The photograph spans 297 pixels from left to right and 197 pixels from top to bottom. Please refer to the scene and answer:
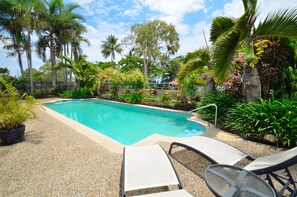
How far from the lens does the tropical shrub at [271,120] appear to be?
3830mm

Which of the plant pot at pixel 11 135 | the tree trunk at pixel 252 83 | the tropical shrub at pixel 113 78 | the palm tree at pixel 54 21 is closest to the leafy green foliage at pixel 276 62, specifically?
the tree trunk at pixel 252 83

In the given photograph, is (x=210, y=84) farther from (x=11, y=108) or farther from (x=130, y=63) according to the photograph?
(x=130, y=63)

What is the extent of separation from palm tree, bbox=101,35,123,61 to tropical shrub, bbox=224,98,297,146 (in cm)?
3112

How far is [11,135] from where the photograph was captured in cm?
411

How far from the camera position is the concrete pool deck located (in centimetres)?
242

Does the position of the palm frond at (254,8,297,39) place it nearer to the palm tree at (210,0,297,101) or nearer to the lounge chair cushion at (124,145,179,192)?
the palm tree at (210,0,297,101)

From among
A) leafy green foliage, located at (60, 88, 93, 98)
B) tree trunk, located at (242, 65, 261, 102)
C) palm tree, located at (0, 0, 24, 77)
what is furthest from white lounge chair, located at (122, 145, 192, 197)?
palm tree, located at (0, 0, 24, 77)

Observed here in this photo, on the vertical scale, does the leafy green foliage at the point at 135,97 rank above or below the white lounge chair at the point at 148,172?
above

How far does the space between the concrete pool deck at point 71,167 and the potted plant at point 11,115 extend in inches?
9.6

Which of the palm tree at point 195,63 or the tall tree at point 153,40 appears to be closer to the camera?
the palm tree at point 195,63

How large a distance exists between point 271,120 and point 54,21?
789 inches

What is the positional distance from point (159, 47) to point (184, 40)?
4384 mm

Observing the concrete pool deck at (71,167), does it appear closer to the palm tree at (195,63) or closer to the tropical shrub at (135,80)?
the palm tree at (195,63)

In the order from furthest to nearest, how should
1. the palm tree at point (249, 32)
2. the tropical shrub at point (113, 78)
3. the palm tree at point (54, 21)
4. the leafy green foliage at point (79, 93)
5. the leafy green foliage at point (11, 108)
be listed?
the palm tree at point (54, 21) → the leafy green foliage at point (79, 93) → the tropical shrub at point (113, 78) → the leafy green foliage at point (11, 108) → the palm tree at point (249, 32)
